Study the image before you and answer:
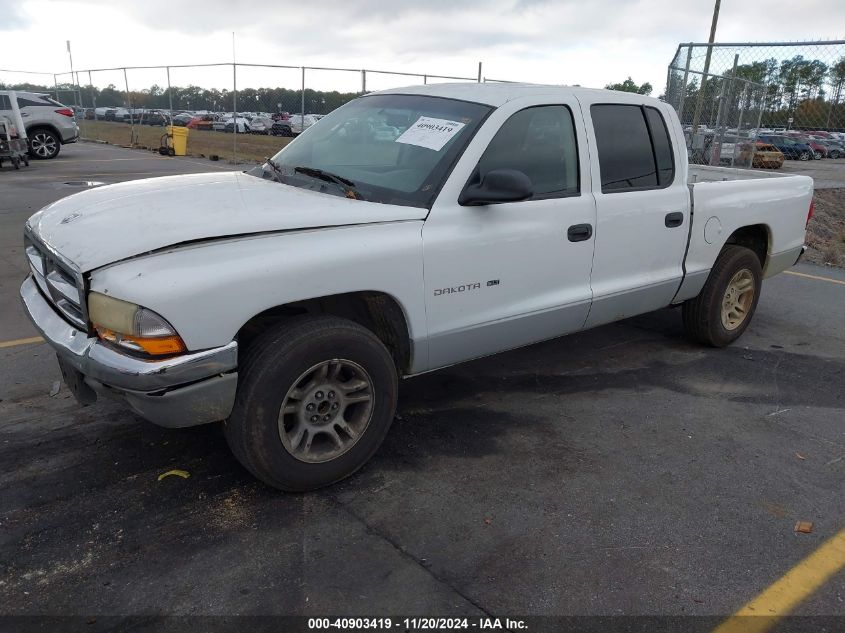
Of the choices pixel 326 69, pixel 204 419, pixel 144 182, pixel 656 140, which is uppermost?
pixel 326 69

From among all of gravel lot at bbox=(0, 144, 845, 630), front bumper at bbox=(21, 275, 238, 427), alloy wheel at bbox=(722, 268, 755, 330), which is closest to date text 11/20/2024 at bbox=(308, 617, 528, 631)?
gravel lot at bbox=(0, 144, 845, 630)

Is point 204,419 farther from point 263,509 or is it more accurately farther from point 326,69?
point 326,69

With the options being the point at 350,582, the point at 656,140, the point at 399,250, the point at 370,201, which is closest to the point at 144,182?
Result: the point at 370,201

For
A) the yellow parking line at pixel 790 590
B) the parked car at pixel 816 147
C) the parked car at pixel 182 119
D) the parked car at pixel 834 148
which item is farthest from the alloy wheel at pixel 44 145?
the parked car at pixel 834 148

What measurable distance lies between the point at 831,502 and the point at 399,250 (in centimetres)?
244

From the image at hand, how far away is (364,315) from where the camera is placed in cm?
346

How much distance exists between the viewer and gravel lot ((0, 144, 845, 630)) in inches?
102

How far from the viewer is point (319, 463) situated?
10.3 ft

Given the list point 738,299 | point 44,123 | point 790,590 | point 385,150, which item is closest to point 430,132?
point 385,150

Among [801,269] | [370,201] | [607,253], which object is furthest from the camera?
[801,269]

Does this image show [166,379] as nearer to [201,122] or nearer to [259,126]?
[259,126]

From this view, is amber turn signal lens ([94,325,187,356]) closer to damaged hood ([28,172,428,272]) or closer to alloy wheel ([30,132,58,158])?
damaged hood ([28,172,428,272])

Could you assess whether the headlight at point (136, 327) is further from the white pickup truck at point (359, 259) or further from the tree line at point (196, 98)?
the tree line at point (196, 98)

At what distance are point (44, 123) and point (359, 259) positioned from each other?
17.9 metres
